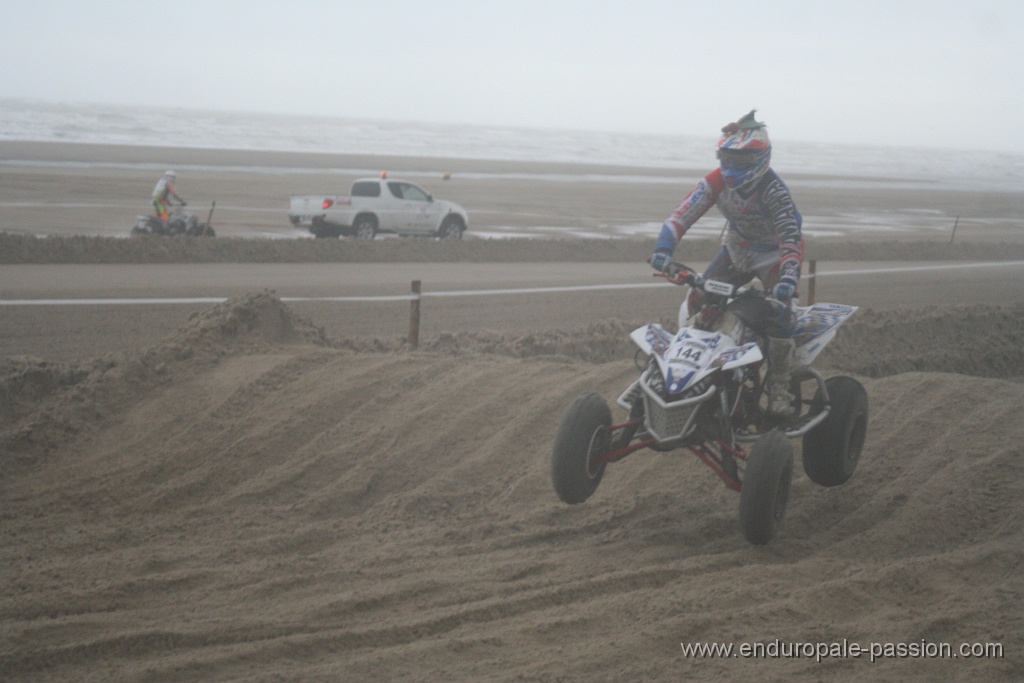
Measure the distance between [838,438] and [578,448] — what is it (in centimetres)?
177

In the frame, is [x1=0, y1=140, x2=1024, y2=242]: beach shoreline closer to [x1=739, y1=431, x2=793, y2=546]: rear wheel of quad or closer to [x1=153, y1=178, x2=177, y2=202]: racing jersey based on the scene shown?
[x1=153, y1=178, x2=177, y2=202]: racing jersey

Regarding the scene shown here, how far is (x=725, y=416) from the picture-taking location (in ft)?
19.0

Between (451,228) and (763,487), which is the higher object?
(451,228)

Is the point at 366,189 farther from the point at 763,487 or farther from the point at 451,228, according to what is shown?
the point at 763,487

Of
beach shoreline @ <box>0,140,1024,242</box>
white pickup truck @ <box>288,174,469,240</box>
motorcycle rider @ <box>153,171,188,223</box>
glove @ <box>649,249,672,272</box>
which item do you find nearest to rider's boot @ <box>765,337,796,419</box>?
glove @ <box>649,249,672,272</box>

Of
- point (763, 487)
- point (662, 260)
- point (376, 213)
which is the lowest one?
point (763, 487)

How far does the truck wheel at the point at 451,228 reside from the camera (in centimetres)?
2491

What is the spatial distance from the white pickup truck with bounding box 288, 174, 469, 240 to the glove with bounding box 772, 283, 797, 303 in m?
18.4

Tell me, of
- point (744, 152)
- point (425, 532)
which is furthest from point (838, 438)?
point (425, 532)

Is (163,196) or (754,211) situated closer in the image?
(754,211)

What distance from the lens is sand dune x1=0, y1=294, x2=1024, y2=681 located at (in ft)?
14.3

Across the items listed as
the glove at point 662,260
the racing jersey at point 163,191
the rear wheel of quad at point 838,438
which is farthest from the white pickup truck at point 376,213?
the rear wheel of quad at point 838,438

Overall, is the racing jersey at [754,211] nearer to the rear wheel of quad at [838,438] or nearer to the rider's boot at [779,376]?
the rider's boot at [779,376]

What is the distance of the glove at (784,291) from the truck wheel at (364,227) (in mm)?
18400
